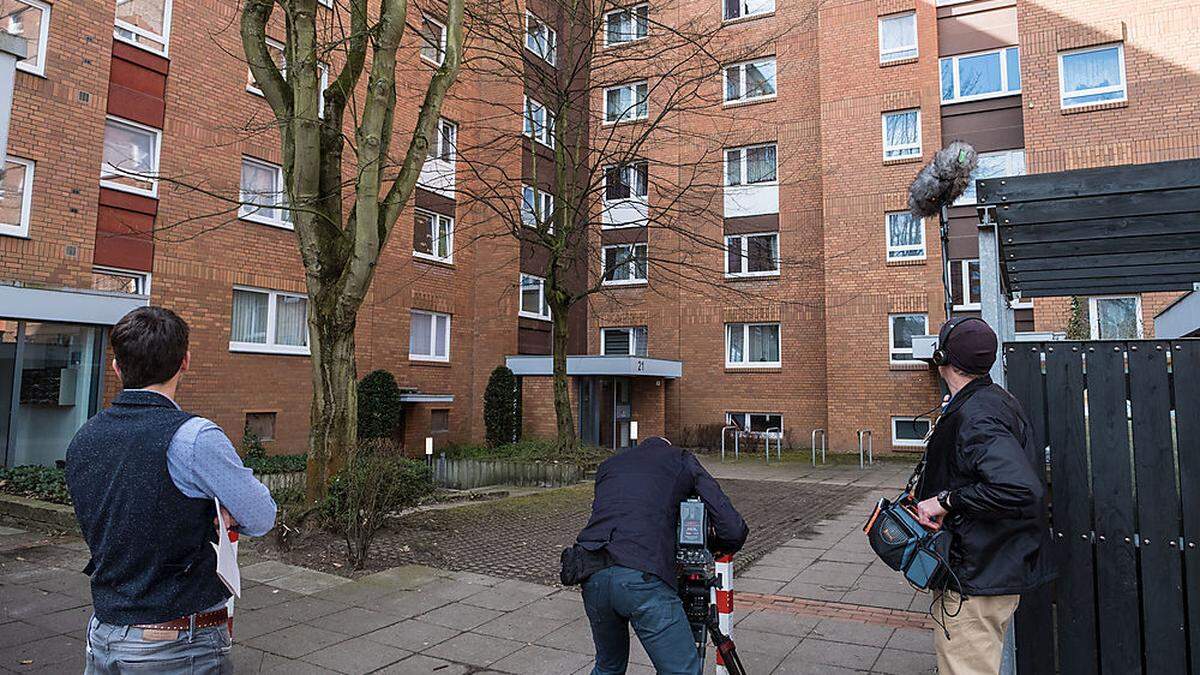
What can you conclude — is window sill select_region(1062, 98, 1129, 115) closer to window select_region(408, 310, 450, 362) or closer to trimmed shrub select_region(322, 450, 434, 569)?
window select_region(408, 310, 450, 362)

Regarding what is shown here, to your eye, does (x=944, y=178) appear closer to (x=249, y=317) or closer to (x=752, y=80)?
(x=249, y=317)

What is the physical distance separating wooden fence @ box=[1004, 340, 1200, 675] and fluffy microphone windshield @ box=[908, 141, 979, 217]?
104 inches

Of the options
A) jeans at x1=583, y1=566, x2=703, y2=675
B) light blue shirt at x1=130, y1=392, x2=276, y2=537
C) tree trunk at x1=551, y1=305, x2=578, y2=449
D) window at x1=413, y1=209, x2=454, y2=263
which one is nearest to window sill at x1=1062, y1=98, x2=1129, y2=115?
tree trunk at x1=551, y1=305, x2=578, y2=449

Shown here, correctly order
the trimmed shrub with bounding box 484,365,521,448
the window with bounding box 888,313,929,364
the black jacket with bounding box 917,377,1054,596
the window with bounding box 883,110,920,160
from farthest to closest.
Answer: the window with bounding box 883,110,920,160 → the window with bounding box 888,313,929,364 → the trimmed shrub with bounding box 484,365,521,448 → the black jacket with bounding box 917,377,1054,596

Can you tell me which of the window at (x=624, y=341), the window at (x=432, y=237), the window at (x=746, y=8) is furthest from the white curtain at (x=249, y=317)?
the window at (x=746, y=8)

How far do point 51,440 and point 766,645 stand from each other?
12688mm

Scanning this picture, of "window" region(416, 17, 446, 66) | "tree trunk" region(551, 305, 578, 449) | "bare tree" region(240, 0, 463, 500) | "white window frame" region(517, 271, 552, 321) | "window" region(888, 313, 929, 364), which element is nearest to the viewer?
"bare tree" region(240, 0, 463, 500)

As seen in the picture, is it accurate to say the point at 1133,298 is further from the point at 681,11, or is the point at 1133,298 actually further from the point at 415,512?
the point at 415,512

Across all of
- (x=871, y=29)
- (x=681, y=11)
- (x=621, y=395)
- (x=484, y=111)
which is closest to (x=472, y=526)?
(x=621, y=395)

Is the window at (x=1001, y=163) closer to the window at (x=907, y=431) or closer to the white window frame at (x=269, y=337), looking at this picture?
the window at (x=907, y=431)

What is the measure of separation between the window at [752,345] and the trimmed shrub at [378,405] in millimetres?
10349

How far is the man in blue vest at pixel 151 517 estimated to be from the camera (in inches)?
87.6

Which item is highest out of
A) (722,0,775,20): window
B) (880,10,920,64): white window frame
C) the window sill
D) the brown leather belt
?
(722,0,775,20): window

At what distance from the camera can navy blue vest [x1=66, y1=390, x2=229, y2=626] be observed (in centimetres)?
223
